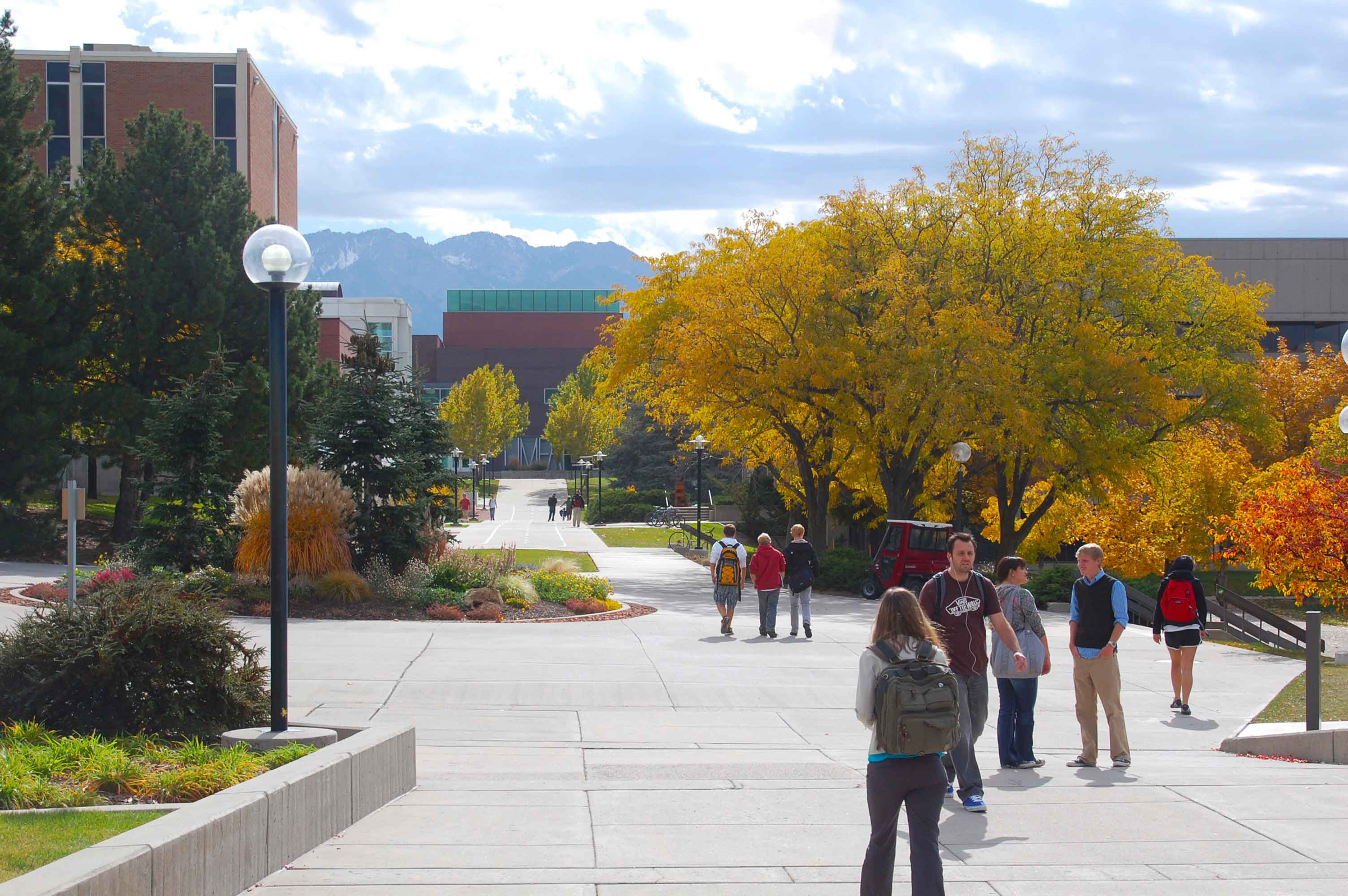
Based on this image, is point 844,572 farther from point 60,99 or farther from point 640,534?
point 60,99

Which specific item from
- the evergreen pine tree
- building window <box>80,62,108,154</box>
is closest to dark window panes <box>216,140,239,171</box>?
building window <box>80,62,108,154</box>

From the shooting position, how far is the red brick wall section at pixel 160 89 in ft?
181

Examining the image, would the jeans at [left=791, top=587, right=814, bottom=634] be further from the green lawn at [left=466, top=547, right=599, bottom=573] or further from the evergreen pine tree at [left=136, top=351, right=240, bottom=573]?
the green lawn at [left=466, top=547, right=599, bottom=573]

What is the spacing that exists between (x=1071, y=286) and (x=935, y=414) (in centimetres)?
582

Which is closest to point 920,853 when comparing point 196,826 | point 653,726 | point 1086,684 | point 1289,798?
point 196,826

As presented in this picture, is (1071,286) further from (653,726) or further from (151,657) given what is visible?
(151,657)

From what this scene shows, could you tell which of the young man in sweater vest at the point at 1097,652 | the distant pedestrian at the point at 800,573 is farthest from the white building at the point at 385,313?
the young man in sweater vest at the point at 1097,652

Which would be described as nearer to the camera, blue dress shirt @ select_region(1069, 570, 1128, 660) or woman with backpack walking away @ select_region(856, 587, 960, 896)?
woman with backpack walking away @ select_region(856, 587, 960, 896)

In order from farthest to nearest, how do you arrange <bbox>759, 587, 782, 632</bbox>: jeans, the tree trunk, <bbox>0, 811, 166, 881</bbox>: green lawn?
the tree trunk, <bbox>759, 587, 782, 632</bbox>: jeans, <bbox>0, 811, 166, 881</bbox>: green lawn

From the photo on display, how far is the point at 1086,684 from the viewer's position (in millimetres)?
9227

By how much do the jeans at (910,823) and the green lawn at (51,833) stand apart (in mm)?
3213

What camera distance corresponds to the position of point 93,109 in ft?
181

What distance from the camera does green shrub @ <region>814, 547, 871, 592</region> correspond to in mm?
28719

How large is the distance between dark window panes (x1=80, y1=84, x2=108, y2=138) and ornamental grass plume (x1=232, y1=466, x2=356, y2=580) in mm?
43469
